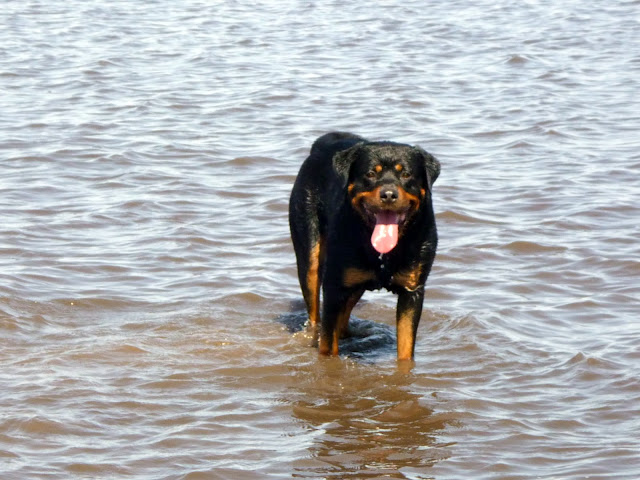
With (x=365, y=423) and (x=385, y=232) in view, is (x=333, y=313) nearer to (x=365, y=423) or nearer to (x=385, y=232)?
(x=385, y=232)

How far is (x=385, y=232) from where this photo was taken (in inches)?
246

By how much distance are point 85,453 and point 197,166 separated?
6319mm

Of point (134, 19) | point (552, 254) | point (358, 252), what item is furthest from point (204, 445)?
point (134, 19)

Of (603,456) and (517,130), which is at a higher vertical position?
(603,456)

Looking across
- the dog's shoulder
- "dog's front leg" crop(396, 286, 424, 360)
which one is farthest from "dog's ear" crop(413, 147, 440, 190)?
the dog's shoulder

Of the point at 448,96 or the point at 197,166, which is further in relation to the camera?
the point at 448,96

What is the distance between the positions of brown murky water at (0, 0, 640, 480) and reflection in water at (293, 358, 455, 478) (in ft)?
0.05

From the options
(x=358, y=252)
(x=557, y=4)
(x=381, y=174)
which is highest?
(x=381, y=174)

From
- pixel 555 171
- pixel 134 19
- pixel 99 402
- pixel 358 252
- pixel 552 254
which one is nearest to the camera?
pixel 99 402

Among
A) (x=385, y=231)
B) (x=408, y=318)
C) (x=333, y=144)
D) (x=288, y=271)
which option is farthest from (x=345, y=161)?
(x=288, y=271)

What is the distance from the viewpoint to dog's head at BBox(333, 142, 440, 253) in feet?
20.2

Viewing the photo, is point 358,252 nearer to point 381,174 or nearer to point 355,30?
point 381,174

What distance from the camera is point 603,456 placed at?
5.48m

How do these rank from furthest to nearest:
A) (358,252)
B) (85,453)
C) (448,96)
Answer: (448,96) → (358,252) → (85,453)
